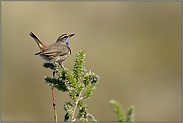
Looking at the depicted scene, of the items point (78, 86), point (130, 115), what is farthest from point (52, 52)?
point (130, 115)

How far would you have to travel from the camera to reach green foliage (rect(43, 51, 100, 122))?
8.37 feet

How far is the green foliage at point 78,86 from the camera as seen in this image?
8.37ft

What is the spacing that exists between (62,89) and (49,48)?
342 centimetres

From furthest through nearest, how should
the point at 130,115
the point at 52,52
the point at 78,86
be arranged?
the point at 52,52, the point at 78,86, the point at 130,115

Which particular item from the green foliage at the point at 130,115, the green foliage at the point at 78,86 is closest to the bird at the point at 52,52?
the green foliage at the point at 78,86

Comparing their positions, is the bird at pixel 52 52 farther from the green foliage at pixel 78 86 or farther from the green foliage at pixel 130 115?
the green foliage at pixel 130 115

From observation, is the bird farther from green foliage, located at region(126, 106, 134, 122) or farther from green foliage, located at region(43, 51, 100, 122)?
green foliage, located at region(126, 106, 134, 122)

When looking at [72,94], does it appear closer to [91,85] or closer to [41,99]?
[91,85]

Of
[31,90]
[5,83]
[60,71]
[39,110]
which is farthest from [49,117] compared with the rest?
[60,71]

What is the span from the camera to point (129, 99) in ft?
36.8

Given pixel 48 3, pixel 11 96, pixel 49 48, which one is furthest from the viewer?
pixel 48 3

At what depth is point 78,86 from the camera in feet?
8.54

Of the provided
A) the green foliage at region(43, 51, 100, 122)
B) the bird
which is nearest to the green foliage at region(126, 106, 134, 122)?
the green foliage at region(43, 51, 100, 122)

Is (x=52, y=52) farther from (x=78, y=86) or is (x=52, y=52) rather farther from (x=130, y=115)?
(x=130, y=115)
